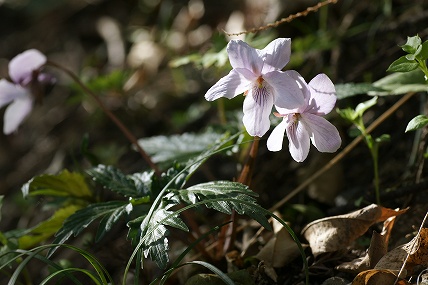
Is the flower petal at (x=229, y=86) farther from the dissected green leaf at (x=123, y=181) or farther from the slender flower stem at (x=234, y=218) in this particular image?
the dissected green leaf at (x=123, y=181)

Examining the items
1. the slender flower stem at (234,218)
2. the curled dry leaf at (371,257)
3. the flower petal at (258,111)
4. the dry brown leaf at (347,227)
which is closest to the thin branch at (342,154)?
the slender flower stem at (234,218)

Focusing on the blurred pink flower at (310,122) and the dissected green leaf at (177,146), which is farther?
the dissected green leaf at (177,146)

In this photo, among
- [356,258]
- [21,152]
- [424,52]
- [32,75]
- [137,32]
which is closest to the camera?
[424,52]

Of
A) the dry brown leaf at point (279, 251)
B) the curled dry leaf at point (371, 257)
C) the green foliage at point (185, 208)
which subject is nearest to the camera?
the green foliage at point (185, 208)

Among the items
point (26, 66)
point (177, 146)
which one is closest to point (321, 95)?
point (177, 146)

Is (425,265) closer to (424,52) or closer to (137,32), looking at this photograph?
(424,52)

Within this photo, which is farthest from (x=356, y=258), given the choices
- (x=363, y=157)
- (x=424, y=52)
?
(x=363, y=157)

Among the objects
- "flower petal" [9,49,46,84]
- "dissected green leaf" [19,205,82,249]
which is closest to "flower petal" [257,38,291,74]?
"dissected green leaf" [19,205,82,249]
